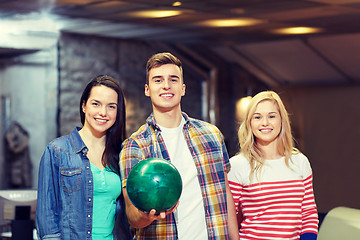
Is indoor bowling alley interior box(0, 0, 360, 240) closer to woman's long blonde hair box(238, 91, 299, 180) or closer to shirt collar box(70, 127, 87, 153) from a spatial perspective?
woman's long blonde hair box(238, 91, 299, 180)

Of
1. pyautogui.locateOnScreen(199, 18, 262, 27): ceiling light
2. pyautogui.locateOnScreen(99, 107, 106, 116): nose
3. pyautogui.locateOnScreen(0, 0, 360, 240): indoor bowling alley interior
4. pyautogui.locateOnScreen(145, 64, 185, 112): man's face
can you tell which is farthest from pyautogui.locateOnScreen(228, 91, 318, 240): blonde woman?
pyautogui.locateOnScreen(199, 18, 262, 27): ceiling light

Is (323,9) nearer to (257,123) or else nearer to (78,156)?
(257,123)

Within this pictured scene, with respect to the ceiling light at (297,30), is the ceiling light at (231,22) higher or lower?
lower

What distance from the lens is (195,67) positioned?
30.5 ft

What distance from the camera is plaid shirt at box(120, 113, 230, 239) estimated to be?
258 cm

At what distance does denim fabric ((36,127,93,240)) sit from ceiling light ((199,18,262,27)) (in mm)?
4448

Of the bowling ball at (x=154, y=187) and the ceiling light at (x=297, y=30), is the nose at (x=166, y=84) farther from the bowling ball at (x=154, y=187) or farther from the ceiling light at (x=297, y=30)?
the ceiling light at (x=297, y=30)

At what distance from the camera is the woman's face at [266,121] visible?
2.94 m

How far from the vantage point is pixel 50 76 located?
760 cm

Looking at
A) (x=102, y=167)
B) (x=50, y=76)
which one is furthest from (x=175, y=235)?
(x=50, y=76)

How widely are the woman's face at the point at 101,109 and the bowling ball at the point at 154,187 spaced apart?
488 millimetres

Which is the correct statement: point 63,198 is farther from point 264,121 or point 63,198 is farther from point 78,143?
point 264,121

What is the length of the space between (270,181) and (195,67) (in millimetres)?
6535

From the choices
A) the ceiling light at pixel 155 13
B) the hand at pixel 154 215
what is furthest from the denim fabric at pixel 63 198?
the ceiling light at pixel 155 13
